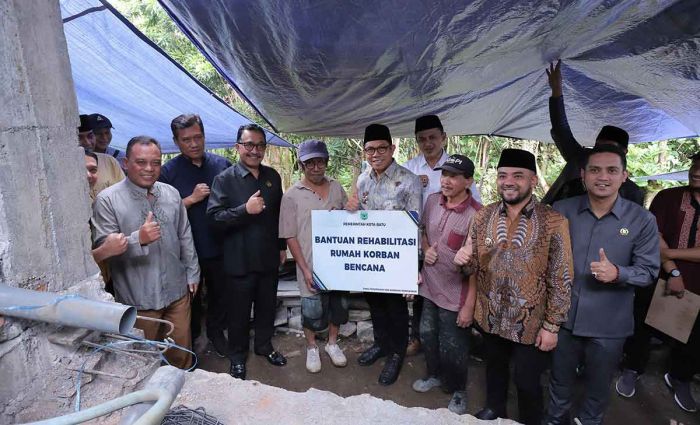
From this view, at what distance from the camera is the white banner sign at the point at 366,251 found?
8.80ft

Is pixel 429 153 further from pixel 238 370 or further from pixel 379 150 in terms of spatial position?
pixel 238 370

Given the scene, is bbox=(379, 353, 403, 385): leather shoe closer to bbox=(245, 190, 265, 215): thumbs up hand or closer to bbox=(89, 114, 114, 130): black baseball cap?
bbox=(245, 190, 265, 215): thumbs up hand

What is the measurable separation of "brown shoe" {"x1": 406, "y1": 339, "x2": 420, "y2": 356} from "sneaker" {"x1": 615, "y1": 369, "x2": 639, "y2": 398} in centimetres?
164

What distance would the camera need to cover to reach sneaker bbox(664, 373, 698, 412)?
2.82 meters

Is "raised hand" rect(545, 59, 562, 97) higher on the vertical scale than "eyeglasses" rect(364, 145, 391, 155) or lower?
higher

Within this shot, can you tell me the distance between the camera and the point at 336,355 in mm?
3404

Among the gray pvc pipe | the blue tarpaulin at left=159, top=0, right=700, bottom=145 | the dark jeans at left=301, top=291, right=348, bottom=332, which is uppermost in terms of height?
the blue tarpaulin at left=159, top=0, right=700, bottom=145

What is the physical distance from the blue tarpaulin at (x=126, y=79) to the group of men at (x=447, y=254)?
585 mm

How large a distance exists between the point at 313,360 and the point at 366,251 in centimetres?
127

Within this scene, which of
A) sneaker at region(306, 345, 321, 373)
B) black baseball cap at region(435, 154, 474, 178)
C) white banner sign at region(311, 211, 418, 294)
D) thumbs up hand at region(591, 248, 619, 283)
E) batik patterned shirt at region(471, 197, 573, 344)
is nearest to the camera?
thumbs up hand at region(591, 248, 619, 283)

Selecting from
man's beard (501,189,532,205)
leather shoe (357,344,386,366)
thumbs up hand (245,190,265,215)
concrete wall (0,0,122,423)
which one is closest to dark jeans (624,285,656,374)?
man's beard (501,189,532,205)

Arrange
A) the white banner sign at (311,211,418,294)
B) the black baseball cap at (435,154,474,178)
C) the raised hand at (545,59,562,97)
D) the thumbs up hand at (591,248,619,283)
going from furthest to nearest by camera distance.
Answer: the raised hand at (545,59,562,97), the white banner sign at (311,211,418,294), the black baseball cap at (435,154,474,178), the thumbs up hand at (591,248,619,283)

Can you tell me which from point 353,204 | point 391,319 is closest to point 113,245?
Answer: point 353,204

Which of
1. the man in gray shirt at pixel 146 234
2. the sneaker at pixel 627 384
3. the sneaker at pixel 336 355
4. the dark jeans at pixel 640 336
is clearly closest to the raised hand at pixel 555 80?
the dark jeans at pixel 640 336
